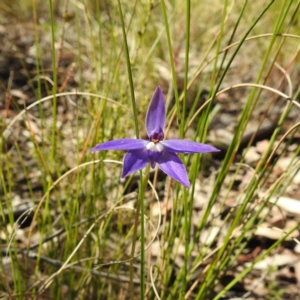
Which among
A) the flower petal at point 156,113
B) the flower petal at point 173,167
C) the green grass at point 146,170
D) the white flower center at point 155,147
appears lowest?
the green grass at point 146,170

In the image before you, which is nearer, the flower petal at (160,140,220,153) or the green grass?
the flower petal at (160,140,220,153)

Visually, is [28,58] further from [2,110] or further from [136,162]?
[136,162]

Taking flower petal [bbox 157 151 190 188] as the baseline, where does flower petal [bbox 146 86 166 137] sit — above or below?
above

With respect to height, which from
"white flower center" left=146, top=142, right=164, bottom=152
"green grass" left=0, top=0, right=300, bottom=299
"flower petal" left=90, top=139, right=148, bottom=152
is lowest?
"green grass" left=0, top=0, right=300, bottom=299

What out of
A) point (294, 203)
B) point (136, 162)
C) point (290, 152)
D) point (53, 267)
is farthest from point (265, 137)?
point (136, 162)

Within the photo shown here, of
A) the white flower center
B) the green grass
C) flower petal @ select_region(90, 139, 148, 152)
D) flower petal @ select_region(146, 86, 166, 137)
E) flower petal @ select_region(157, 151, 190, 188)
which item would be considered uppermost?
flower petal @ select_region(146, 86, 166, 137)
